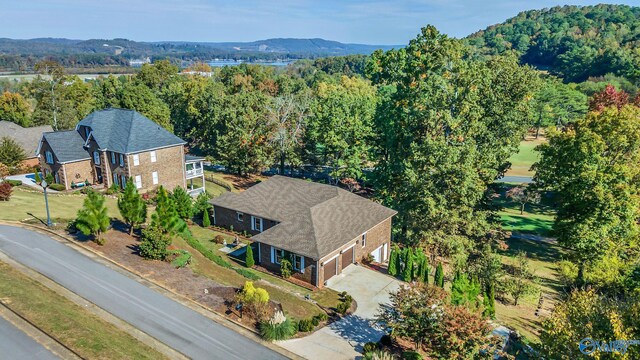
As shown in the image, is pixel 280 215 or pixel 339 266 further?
pixel 280 215

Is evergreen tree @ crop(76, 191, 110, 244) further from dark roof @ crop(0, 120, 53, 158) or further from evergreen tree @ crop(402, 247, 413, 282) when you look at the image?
dark roof @ crop(0, 120, 53, 158)

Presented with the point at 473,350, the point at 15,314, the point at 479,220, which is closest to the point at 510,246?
the point at 479,220

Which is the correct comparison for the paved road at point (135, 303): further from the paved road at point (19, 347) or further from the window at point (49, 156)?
the window at point (49, 156)

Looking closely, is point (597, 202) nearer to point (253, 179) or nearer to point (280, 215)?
point (280, 215)

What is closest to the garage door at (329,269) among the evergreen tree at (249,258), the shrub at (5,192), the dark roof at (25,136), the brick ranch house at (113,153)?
the evergreen tree at (249,258)

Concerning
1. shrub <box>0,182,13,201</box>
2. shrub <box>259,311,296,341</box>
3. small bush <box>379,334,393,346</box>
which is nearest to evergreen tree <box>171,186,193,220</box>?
shrub <box>0,182,13,201</box>

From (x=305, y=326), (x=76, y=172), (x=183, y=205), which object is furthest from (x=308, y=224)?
(x=76, y=172)
